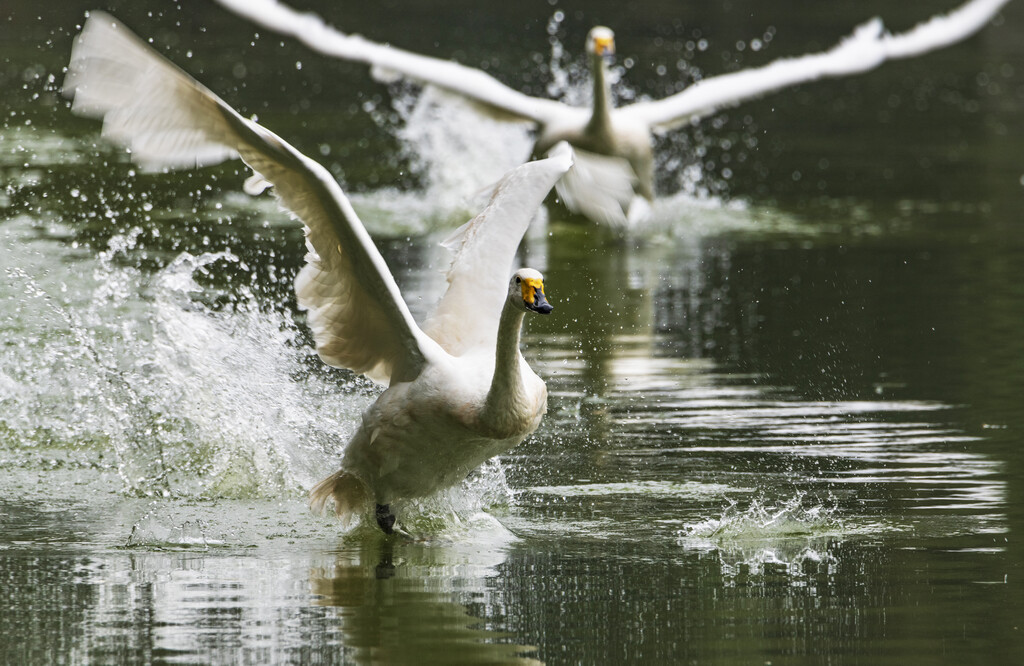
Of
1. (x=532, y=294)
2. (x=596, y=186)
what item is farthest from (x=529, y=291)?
Result: (x=596, y=186)

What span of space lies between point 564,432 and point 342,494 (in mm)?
1618

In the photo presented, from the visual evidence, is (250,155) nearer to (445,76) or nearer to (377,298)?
(377,298)

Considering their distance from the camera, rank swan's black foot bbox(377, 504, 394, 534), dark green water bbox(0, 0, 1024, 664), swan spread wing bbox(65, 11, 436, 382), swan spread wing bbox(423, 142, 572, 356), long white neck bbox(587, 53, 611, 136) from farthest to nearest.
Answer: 1. long white neck bbox(587, 53, 611, 136)
2. swan spread wing bbox(423, 142, 572, 356)
3. swan's black foot bbox(377, 504, 394, 534)
4. swan spread wing bbox(65, 11, 436, 382)
5. dark green water bbox(0, 0, 1024, 664)

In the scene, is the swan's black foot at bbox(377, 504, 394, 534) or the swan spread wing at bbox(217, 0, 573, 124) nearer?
the swan's black foot at bbox(377, 504, 394, 534)

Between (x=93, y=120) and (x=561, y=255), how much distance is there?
8.18 metres

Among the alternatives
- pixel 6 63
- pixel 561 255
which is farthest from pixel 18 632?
pixel 6 63

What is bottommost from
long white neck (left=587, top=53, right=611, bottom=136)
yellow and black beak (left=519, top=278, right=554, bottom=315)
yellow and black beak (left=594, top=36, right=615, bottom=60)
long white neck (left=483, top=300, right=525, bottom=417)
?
long white neck (left=483, top=300, right=525, bottom=417)

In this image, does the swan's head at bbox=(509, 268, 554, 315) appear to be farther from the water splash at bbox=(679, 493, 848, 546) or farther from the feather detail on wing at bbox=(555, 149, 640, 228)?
the feather detail on wing at bbox=(555, 149, 640, 228)

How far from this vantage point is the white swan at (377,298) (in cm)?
674

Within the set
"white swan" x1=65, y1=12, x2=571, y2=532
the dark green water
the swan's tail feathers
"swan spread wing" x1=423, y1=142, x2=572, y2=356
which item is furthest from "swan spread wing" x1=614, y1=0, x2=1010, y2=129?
the swan's tail feathers

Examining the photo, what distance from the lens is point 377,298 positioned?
7.41 metres

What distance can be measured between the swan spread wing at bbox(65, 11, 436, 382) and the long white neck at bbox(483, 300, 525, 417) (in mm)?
554

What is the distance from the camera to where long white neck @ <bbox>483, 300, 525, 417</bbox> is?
691 centimetres

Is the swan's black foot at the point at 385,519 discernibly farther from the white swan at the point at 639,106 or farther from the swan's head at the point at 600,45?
the swan's head at the point at 600,45
